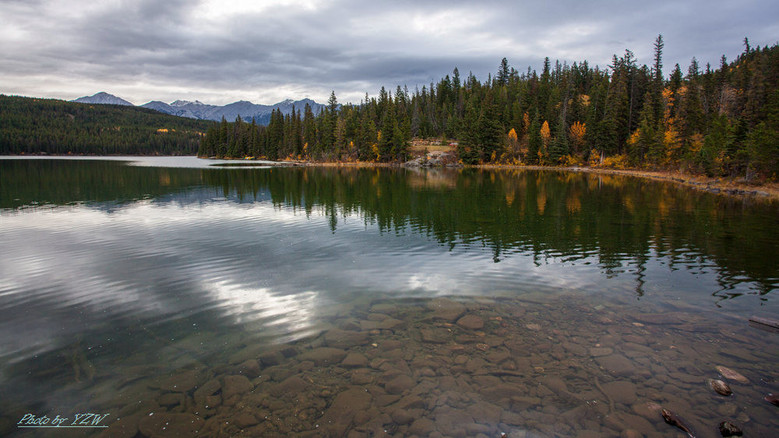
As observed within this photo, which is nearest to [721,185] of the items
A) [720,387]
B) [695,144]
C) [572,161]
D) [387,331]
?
[695,144]

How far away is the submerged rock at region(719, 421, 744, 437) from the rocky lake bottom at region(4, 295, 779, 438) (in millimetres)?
179

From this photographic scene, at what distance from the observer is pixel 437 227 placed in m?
23.8

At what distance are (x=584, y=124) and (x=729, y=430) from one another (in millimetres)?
102288

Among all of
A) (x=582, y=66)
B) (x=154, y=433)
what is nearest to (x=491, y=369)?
(x=154, y=433)

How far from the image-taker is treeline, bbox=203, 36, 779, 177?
49562 millimetres

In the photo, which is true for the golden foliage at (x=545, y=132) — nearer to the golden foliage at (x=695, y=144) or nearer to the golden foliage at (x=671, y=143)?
the golden foliage at (x=671, y=143)

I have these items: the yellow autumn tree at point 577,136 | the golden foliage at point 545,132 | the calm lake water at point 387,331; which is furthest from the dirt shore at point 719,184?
the golden foliage at point 545,132

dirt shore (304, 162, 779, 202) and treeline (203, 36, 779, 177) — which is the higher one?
treeline (203, 36, 779, 177)

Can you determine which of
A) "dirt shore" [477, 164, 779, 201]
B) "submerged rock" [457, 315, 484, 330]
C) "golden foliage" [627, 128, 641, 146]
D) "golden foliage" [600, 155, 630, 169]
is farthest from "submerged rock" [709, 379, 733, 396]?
"golden foliage" [600, 155, 630, 169]

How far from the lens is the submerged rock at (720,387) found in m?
7.33

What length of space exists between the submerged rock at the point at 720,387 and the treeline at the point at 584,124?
4590 cm

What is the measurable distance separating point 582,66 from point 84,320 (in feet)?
505

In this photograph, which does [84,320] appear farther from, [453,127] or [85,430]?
[453,127]

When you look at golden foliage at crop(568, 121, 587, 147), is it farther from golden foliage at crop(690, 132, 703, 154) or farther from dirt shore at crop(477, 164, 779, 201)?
golden foliage at crop(690, 132, 703, 154)
